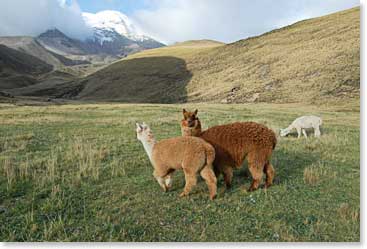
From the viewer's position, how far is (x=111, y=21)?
562 cm

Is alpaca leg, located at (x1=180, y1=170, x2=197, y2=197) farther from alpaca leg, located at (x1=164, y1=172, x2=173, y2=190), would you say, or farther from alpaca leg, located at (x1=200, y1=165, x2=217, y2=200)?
alpaca leg, located at (x1=164, y1=172, x2=173, y2=190)

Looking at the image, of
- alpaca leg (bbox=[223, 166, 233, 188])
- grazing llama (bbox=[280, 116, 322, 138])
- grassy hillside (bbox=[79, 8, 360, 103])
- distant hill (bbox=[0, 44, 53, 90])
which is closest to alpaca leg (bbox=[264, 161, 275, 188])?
alpaca leg (bbox=[223, 166, 233, 188])

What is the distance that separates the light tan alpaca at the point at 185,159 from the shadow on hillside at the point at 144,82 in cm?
2203

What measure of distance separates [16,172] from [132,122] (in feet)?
17.5

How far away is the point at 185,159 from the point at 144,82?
3095 centimetres

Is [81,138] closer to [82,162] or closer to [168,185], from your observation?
[82,162]

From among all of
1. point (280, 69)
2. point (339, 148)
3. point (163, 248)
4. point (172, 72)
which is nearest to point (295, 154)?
point (339, 148)

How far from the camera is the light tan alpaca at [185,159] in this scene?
143 inches

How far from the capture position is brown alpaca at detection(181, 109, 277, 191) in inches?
156

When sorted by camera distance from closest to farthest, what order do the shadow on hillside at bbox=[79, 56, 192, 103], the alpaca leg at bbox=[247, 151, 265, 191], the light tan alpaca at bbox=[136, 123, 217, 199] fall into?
the light tan alpaca at bbox=[136, 123, 217, 199] → the alpaca leg at bbox=[247, 151, 265, 191] → the shadow on hillside at bbox=[79, 56, 192, 103]

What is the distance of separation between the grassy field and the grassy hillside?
6.07 feet

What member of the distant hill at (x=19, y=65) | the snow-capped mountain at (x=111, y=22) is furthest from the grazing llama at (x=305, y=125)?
the distant hill at (x=19, y=65)

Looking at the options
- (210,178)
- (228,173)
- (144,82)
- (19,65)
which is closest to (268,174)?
(228,173)

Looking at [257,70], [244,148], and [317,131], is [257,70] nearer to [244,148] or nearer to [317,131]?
[317,131]
